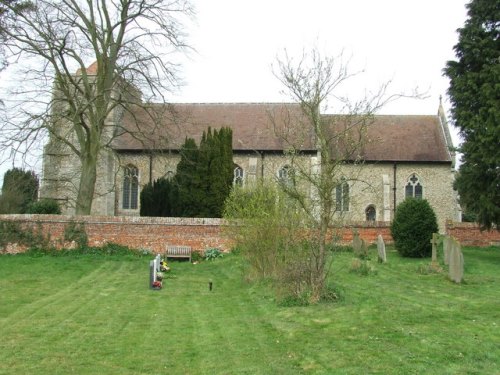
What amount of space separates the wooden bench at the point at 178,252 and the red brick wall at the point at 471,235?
1165 cm

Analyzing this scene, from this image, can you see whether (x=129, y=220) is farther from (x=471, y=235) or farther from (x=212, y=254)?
(x=471, y=235)

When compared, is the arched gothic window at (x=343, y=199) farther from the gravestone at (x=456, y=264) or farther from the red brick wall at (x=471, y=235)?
the red brick wall at (x=471, y=235)

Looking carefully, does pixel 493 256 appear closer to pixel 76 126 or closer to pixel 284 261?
pixel 284 261

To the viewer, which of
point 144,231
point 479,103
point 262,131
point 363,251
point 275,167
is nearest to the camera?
point 479,103

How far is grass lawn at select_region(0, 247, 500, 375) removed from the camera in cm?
644

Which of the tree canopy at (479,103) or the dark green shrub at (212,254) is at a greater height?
the tree canopy at (479,103)

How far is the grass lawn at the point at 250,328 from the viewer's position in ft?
21.1

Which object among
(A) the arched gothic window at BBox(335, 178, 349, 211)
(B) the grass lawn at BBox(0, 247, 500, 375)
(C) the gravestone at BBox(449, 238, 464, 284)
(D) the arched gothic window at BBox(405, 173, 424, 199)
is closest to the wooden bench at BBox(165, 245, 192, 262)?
(B) the grass lawn at BBox(0, 247, 500, 375)

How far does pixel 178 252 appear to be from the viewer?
2064cm

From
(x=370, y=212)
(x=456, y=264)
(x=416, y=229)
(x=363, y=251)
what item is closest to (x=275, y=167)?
(x=370, y=212)

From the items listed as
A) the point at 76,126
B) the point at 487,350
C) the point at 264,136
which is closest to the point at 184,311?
the point at 487,350

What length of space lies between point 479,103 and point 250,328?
13.5 metres

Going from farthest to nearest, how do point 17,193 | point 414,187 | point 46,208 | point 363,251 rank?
point 17,193, point 414,187, point 46,208, point 363,251

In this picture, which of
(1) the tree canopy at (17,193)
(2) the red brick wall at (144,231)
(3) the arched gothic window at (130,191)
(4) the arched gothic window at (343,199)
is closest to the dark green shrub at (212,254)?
(2) the red brick wall at (144,231)
